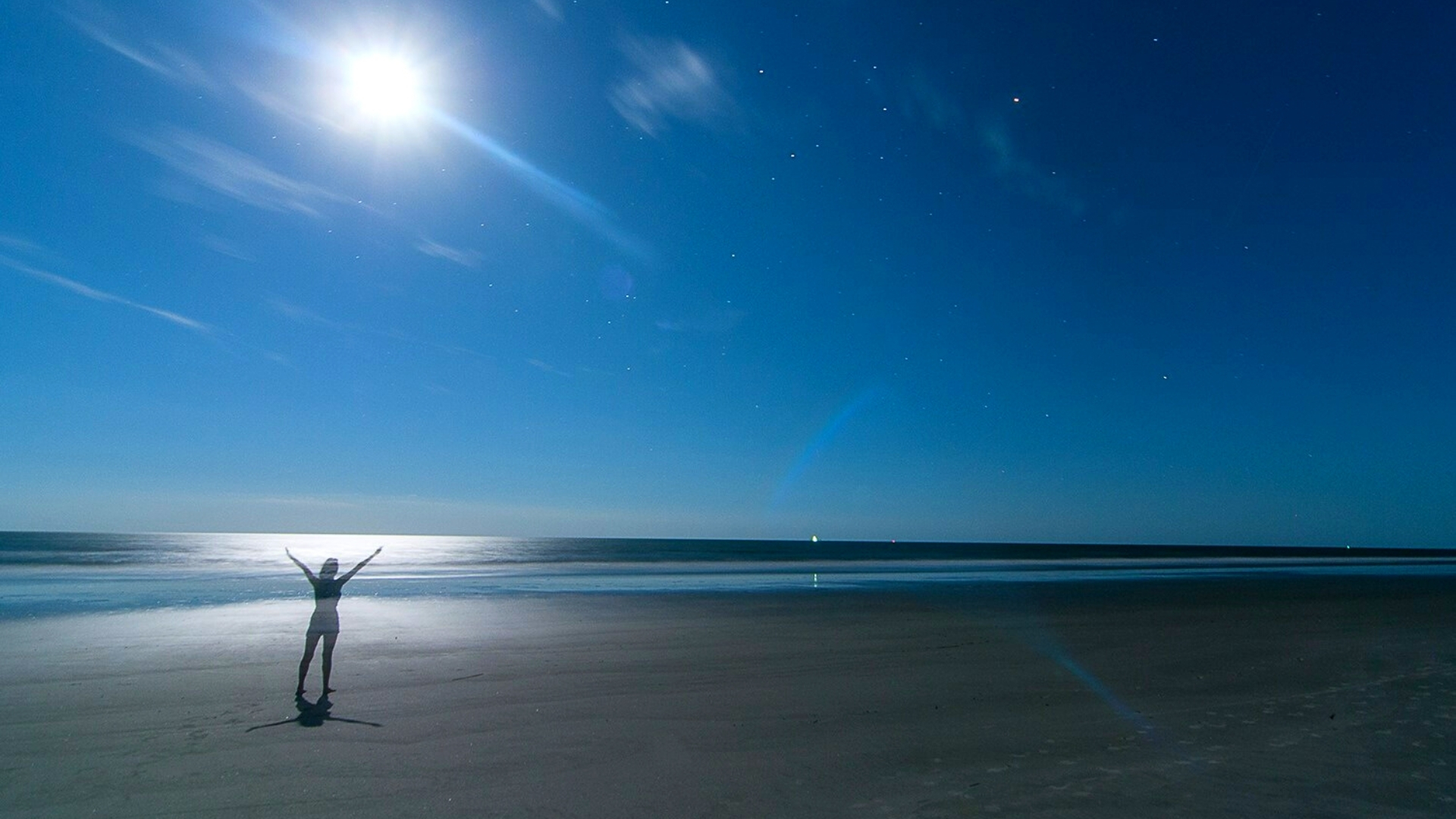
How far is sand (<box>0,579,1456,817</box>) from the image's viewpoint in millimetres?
6699

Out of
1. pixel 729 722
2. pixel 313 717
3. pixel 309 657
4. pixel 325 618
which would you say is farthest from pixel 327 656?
pixel 729 722

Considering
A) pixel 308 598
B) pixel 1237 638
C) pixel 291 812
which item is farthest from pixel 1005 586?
pixel 291 812

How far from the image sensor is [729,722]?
917cm

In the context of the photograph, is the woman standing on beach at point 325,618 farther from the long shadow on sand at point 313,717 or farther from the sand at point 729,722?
the sand at point 729,722

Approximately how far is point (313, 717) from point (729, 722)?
192 inches

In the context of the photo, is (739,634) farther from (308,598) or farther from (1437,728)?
(308,598)

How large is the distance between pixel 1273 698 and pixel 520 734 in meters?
9.85

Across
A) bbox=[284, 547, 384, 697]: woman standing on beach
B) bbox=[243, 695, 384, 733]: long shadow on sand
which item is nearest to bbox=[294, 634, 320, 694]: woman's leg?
bbox=[284, 547, 384, 697]: woman standing on beach

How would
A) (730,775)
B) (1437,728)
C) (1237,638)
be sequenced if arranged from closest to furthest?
(730,775)
(1437,728)
(1237,638)

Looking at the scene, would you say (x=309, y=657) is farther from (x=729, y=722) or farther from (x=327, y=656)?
(x=729, y=722)

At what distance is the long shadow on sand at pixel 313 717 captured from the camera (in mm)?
8773

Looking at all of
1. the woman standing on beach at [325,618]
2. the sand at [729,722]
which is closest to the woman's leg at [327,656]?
the woman standing on beach at [325,618]

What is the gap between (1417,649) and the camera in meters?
15.0

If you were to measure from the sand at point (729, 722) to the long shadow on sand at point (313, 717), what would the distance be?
71mm
